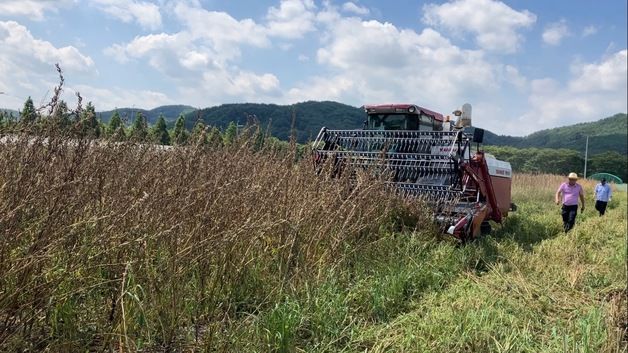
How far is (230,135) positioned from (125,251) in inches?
141

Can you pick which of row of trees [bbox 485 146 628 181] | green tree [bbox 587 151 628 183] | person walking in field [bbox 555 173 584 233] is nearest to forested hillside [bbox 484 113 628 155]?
green tree [bbox 587 151 628 183]

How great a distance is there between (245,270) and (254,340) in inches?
34.3

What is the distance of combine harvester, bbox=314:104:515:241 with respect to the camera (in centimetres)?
748

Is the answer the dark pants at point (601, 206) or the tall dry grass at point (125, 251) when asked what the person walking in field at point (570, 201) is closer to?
the dark pants at point (601, 206)

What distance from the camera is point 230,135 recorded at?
6.34 meters

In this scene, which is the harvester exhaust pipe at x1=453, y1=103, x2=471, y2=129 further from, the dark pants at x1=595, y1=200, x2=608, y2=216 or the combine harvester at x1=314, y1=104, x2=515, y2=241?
the dark pants at x1=595, y1=200, x2=608, y2=216

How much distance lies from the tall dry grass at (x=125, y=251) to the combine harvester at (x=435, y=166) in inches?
117

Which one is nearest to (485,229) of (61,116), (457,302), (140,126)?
Result: (457,302)

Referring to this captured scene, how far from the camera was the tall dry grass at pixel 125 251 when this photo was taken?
8.13ft

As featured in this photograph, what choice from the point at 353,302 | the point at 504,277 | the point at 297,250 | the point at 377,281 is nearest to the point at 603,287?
the point at 504,277

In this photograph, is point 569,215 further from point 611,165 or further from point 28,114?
point 611,165

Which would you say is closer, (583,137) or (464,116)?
(464,116)

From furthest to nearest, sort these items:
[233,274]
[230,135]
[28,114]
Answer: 1. [230,135]
2. [233,274]
3. [28,114]

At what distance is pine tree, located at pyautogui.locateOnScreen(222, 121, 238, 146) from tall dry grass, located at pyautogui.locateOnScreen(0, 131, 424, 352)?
4.43 feet
